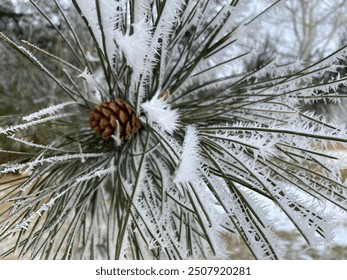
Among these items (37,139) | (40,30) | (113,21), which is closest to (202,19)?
(113,21)

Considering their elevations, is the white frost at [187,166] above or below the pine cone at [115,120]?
below

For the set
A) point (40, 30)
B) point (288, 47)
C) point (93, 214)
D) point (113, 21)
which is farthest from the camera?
point (288, 47)

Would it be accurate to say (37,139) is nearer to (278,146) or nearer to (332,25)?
(278,146)

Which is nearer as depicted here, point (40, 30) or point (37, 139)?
point (37, 139)

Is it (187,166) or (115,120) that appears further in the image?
(115,120)

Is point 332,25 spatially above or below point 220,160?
above

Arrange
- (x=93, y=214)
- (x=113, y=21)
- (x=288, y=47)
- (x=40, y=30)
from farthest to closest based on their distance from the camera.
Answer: (x=288, y=47) → (x=40, y=30) → (x=93, y=214) → (x=113, y=21)

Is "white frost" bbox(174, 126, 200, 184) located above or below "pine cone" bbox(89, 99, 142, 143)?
below
